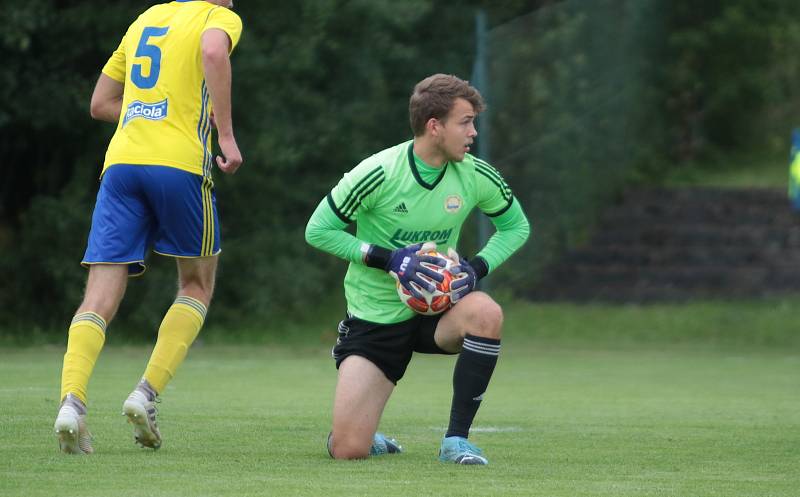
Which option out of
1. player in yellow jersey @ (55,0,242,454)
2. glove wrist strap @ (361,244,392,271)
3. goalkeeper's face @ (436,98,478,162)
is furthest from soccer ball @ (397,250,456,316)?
player in yellow jersey @ (55,0,242,454)

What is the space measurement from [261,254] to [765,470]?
12.4m

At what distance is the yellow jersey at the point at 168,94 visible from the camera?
6293 millimetres

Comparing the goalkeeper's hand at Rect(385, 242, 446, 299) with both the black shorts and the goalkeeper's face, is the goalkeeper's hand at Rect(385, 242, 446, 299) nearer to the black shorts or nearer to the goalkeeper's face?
the black shorts

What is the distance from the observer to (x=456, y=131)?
6281mm

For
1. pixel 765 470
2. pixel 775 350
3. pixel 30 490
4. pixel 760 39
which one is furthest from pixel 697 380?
pixel 760 39

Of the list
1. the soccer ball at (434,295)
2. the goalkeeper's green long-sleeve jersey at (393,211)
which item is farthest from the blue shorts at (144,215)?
the soccer ball at (434,295)

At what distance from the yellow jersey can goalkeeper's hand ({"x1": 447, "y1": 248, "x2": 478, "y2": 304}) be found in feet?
3.94

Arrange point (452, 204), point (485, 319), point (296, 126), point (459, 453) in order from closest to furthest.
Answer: point (459, 453)
point (485, 319)
point (452, 204)
point (296, 126)

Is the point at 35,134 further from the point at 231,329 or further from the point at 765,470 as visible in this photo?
the point at 765,470

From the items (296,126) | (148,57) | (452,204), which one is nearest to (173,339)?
(148,57)

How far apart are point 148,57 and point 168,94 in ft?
0.66

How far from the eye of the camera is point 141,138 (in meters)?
6.30

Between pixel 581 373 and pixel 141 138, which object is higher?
pixel 141 138

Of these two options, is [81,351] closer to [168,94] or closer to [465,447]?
[168,94]
